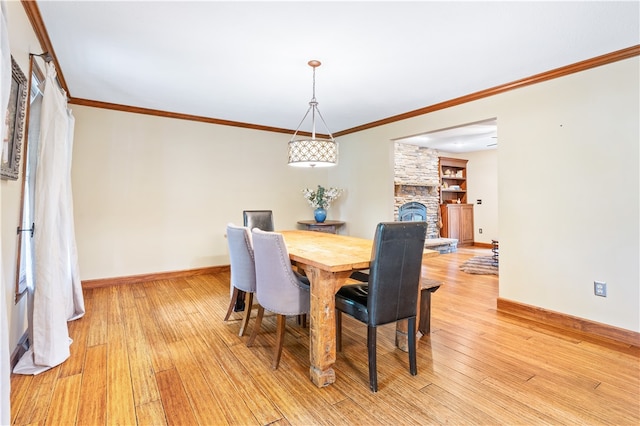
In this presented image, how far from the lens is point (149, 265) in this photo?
4328mm

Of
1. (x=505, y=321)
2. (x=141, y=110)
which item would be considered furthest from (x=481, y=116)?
(x=141, y=110)

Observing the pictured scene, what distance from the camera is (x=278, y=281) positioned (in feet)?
6.79

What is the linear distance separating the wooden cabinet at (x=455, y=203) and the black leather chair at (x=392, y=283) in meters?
5.92

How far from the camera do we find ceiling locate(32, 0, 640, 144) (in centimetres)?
204

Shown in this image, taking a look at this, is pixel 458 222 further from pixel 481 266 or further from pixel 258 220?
pixel 258 220

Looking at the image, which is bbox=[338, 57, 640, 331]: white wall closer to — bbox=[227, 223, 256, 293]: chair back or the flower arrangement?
the flower arrangement

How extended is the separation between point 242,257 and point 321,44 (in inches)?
70.2

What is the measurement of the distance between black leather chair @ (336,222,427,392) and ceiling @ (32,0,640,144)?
1.45 meters

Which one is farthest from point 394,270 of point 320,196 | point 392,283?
point 320,196

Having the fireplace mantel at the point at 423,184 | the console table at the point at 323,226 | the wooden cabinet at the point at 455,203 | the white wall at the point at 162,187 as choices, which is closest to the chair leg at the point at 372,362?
the console table at the point at 323,226

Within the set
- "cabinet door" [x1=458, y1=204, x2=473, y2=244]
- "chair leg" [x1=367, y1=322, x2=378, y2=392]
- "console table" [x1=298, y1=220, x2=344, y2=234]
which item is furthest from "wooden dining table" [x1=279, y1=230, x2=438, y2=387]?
"cabinet door" [x1=458, y1=204, x2=473, y2=244]

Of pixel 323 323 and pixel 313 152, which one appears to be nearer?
pixel 323 323

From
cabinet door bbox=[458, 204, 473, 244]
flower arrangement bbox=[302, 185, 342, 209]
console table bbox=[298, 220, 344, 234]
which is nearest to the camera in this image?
console table bbox=[298, 220, 344, 234]

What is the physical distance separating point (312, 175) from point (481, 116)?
3009mm
